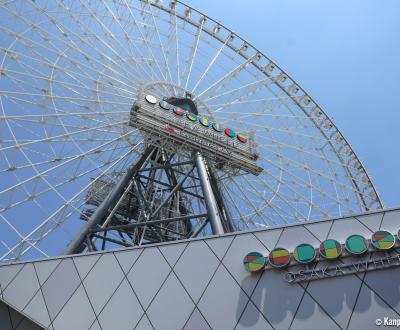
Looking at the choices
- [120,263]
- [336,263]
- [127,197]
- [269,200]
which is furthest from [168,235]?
[336,263]

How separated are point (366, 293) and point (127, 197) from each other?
1717 centimetres

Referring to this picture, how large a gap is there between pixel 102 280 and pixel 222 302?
4252 millimetres

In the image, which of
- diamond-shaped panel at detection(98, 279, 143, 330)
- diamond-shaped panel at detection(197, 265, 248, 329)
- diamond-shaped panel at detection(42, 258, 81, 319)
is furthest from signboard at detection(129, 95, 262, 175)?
diamond-shaped panel at detection(197, 265, 248, 329)

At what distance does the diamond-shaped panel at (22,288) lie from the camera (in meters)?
17.3

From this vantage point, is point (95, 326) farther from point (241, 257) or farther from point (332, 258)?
point (332, 258)

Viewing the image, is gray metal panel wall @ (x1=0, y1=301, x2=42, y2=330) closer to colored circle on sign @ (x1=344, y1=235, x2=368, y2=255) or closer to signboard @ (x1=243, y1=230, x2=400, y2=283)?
signboard @ (x1=243, y1=230, x2=400, y2=283)

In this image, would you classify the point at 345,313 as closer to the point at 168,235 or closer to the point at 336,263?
the point at 336,263

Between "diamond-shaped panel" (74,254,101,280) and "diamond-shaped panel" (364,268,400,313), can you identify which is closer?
"diamond-shaped panel" (364,268,400,313)

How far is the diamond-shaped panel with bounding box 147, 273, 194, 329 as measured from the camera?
15422 mm

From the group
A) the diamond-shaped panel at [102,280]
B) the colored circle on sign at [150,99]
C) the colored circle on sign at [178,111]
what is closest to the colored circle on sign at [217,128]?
the colored circle on sign at [178,111]

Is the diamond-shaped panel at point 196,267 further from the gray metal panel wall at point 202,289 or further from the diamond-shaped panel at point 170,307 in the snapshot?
the diamond-shaped panel at point 170,307

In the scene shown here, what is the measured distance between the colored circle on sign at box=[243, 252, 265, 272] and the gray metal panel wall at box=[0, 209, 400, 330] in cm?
21

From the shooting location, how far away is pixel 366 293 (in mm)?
14203

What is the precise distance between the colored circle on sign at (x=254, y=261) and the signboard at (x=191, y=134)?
31.8ft
